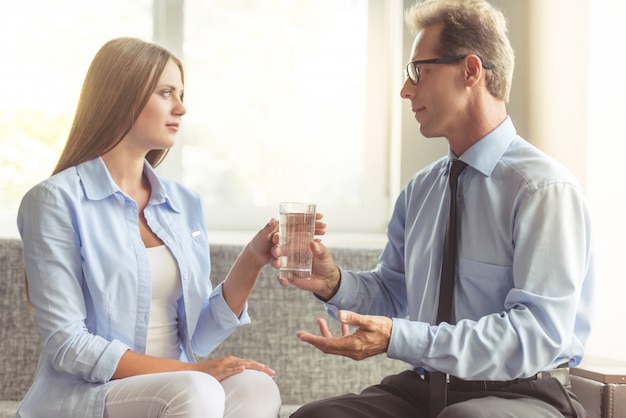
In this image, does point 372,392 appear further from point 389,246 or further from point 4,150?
point 4,150

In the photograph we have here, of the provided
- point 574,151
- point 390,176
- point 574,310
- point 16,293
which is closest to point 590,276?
point 574,310

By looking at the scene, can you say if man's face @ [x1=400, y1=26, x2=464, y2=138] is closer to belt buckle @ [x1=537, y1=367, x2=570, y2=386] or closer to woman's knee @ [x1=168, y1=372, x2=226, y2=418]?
belt buckle @ [x1=537, y1=367, x2=570, y2=386]

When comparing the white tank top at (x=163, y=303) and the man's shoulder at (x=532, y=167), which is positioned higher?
the man's shoulder at (x=532, y=167)

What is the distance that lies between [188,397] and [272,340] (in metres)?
0.96

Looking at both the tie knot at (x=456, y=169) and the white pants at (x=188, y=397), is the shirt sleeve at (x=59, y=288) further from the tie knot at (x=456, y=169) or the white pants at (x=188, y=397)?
the tie knot at (x=456, y=169)

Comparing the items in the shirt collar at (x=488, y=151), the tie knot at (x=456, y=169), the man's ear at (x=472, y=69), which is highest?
the man's ear at (x=472, y=69)

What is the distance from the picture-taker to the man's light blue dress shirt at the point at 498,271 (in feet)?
5.57

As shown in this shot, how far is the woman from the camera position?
1847 mm

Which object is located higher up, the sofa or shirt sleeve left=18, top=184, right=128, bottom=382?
shirt sleeve left=18, top=184, right=128, bottom=382

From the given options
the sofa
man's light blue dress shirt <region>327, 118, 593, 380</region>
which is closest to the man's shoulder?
man's light blue dress shirt <region>327, 118, 593, 380</region>

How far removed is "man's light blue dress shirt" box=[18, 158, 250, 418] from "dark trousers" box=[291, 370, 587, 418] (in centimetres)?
45

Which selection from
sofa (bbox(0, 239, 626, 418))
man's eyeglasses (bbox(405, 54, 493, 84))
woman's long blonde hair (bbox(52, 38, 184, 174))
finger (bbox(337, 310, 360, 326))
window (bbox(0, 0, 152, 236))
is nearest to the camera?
finger (bbox(337, 310, 360, 326))

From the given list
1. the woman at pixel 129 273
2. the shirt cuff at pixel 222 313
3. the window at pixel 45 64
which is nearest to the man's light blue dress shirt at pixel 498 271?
the shirt cuff at pixel 222 313

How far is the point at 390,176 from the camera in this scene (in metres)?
3.45
